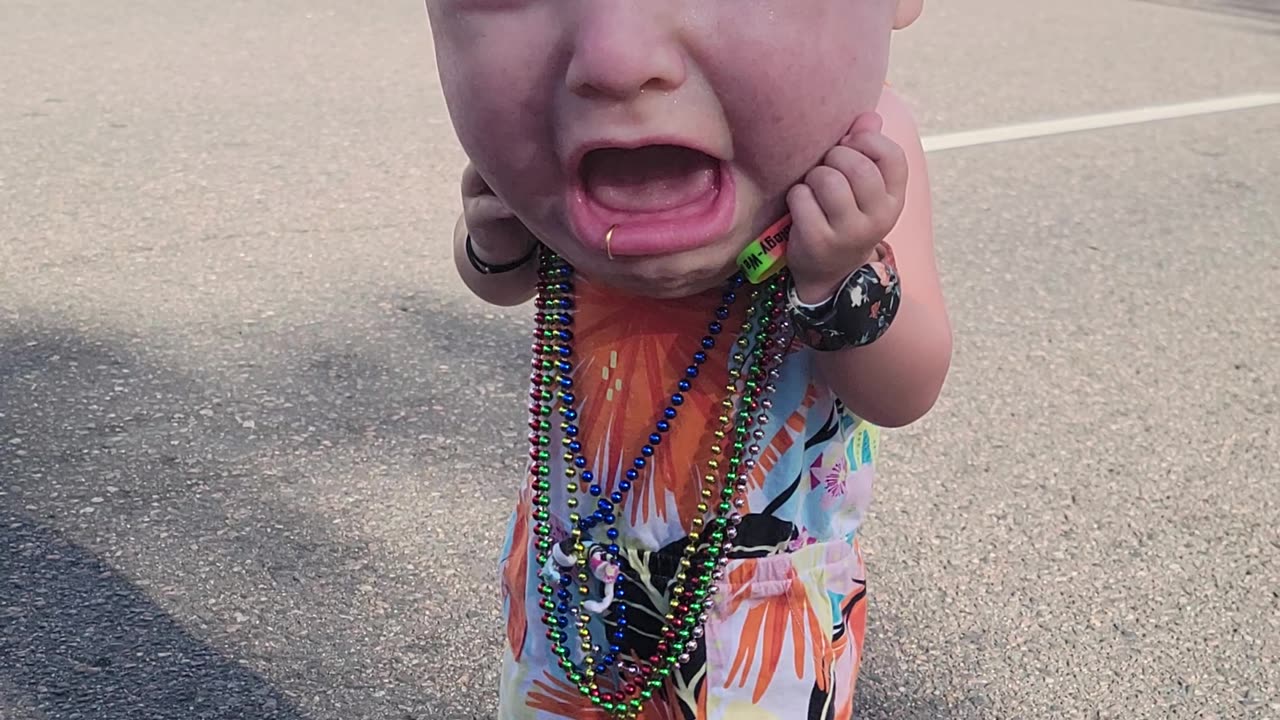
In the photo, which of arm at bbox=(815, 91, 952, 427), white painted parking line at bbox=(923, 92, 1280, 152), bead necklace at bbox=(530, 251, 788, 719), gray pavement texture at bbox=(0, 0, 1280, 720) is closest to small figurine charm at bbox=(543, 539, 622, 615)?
bead necklace at bbox=(530, 251, 788, 719)

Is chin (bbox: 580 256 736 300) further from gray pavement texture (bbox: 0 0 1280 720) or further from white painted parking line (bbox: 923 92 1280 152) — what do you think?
white painted parking line (bbox: 923 92 1280 152)

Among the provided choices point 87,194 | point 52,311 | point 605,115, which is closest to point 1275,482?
point 605,115

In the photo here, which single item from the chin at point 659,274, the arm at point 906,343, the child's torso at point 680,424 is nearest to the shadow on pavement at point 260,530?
the child's torso at point 680,424

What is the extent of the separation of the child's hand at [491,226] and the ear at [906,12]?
1.24 ft

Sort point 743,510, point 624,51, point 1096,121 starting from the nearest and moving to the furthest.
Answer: point 624,51
point 743,510
point 1096,121

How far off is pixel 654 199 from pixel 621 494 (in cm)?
37

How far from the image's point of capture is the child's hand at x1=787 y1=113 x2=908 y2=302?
1.12m

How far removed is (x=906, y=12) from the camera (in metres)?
1.28

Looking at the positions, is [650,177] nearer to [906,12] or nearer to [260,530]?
[906,12]

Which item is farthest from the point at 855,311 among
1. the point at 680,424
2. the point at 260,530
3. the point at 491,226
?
the point at 260,530

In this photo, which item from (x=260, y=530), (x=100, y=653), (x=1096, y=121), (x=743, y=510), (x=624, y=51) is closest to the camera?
(x=624, y=51)

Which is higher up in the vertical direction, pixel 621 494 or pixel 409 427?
pixel 621 494

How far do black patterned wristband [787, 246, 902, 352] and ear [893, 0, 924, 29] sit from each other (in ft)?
0.73

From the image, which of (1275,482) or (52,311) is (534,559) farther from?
(52,311)
